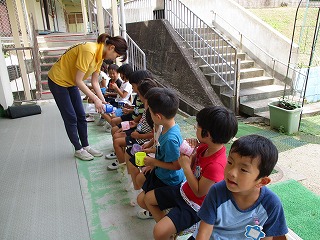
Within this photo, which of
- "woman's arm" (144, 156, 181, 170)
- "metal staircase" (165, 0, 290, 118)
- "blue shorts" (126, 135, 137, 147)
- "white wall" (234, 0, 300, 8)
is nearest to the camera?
"woman's arm" (144, 156, 181, 170)

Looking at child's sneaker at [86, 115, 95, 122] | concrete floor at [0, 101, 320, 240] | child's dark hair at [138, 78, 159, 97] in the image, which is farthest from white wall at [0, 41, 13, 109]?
child's dark hair at [138, 78, 159, 97]

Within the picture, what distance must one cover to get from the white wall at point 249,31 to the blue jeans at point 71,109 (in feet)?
15.2

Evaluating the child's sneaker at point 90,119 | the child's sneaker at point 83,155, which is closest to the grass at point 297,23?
the child's sneaker at point 90,119

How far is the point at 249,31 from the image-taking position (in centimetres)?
654

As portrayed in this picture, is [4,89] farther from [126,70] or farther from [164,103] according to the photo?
[164,103]

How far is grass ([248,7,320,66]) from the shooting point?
5.95 meters

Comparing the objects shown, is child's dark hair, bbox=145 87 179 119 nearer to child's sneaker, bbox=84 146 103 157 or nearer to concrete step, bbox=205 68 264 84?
child's sneaker, bbox=84 146 103 157

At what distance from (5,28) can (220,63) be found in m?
6.99

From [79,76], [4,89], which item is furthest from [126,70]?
[4,89]

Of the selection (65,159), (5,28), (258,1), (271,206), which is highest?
(258,1)

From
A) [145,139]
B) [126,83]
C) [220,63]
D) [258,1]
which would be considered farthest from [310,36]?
[145,139]

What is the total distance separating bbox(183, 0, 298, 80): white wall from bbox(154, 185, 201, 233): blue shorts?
200 inches

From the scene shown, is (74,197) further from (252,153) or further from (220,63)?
(220,63)

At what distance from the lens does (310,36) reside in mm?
6348
